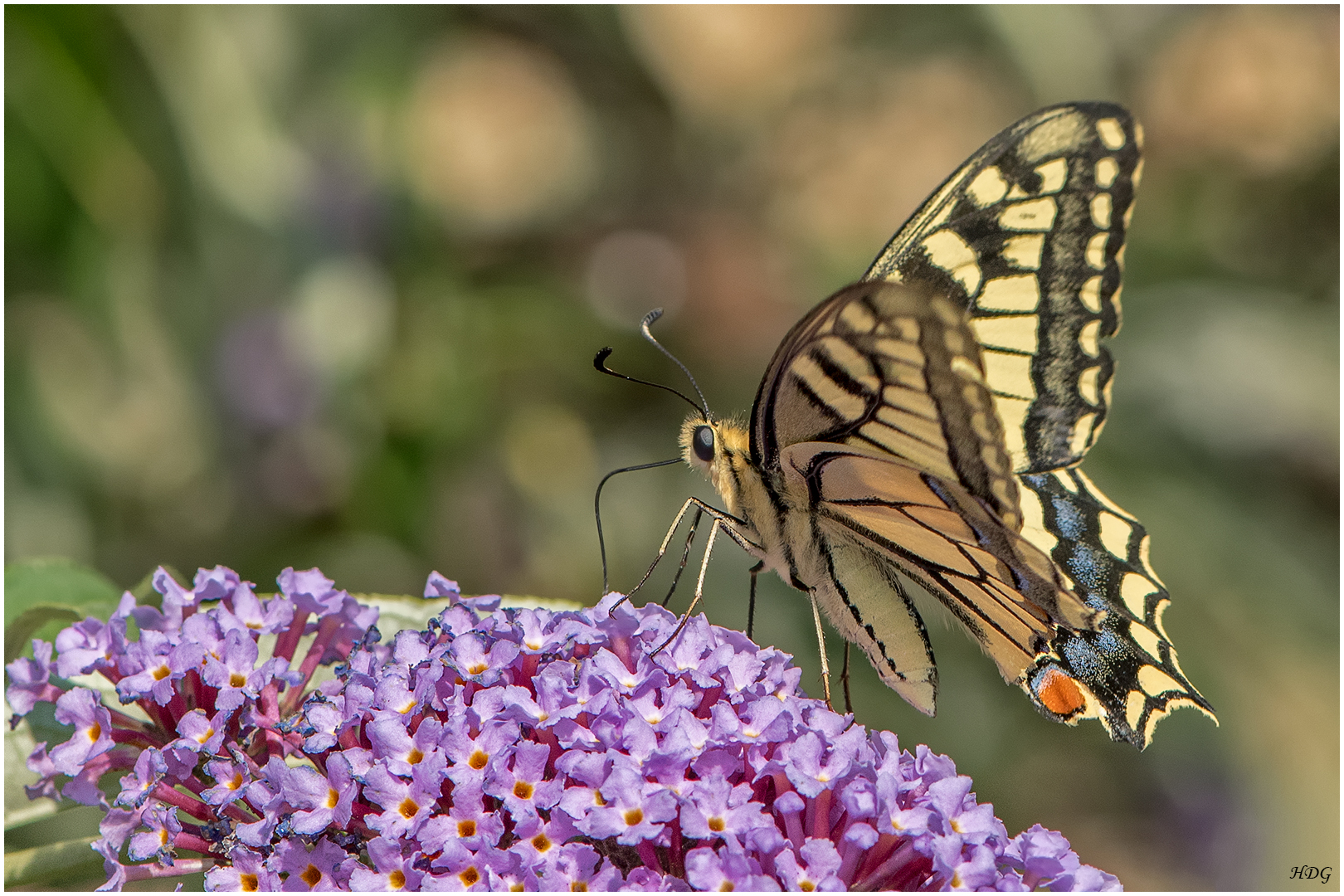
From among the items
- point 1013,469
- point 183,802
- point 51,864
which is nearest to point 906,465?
point 1013,469

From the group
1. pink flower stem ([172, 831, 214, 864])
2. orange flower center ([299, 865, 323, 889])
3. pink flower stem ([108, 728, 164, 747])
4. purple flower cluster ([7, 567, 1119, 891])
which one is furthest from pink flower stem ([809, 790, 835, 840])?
→ pink flower stem ([108, 728, 164, 747])

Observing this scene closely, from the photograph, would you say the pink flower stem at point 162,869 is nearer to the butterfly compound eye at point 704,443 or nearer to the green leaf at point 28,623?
the green leaf at point 28,623

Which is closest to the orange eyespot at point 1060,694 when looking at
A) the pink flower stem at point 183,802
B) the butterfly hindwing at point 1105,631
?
the butterfly hindwing at point 1105,631

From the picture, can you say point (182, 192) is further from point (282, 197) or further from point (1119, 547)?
point (1119, 547)

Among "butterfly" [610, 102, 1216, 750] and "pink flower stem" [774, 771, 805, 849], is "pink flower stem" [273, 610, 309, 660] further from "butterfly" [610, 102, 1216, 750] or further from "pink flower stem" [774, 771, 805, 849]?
"pink flower stem" [774, 771, 805, 849]

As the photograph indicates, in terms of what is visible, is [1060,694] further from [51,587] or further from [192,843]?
[51,587]
